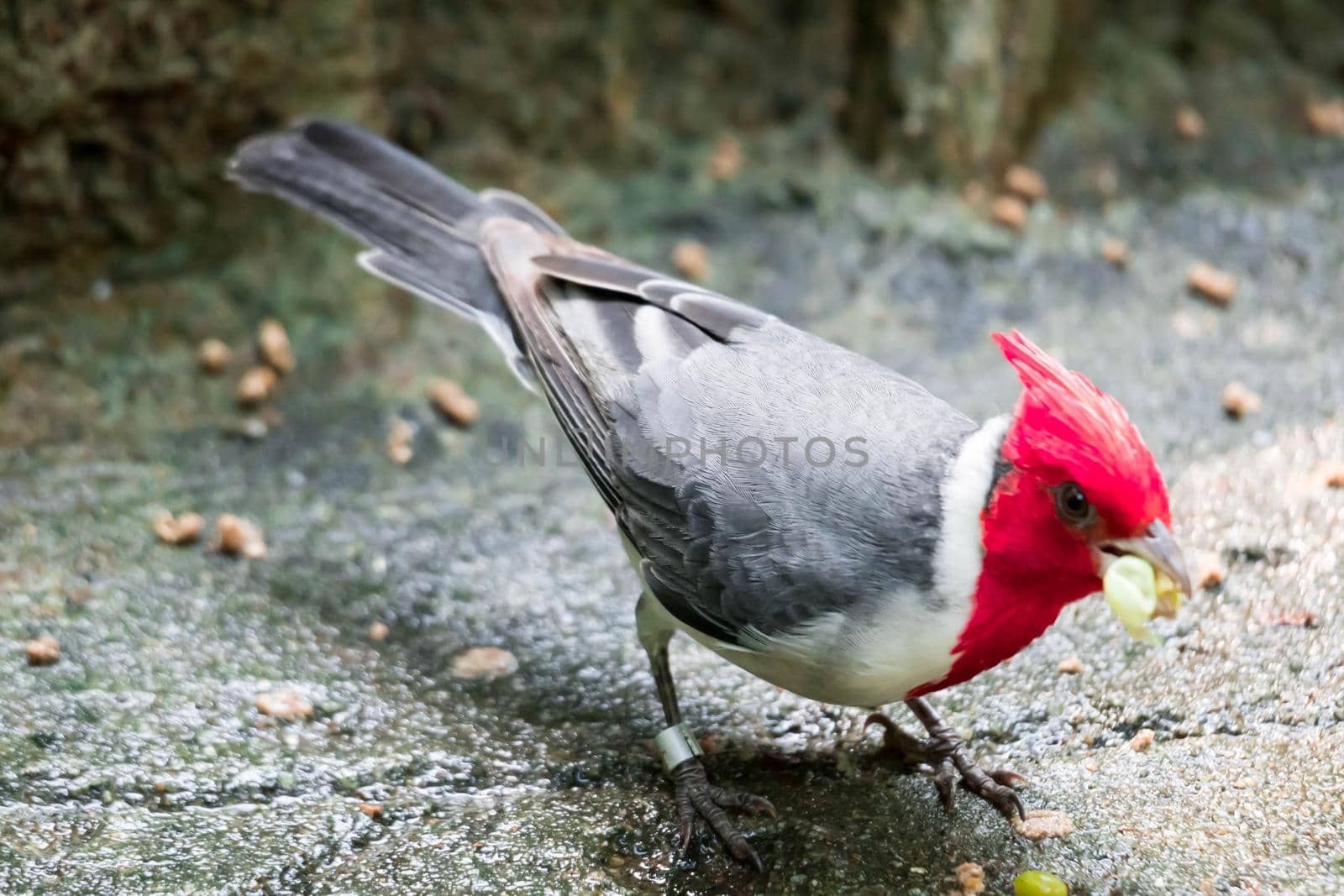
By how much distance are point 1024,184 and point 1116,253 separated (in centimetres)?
51

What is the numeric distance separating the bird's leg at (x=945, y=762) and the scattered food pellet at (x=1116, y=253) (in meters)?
2.56

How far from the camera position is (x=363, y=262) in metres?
3.88

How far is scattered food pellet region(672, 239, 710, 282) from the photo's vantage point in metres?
5.06

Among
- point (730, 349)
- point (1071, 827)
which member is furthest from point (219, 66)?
point (1071, 827)

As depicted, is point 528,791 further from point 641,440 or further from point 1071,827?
point 1071,827

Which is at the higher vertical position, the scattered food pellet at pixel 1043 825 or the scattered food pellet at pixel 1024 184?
the scattered food pellet at pixel 1024 184

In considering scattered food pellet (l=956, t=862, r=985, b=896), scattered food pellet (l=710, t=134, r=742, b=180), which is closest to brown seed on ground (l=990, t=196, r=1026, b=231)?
scattered food pellet (l=710, t=134, r=742, b=180)

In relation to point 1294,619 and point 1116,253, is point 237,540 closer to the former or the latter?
point 1294,619

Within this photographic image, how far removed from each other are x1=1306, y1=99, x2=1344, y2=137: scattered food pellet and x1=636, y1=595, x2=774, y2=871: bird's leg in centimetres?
418

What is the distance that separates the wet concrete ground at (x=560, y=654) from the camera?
113 inches

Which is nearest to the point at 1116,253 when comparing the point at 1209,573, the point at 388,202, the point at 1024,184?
the point at 1024,184

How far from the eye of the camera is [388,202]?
394 cm

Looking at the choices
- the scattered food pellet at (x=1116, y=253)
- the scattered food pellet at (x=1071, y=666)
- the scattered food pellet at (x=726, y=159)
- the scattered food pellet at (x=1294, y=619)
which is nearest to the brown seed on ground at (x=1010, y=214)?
the scattered food pellet at (x=1116, y=253)

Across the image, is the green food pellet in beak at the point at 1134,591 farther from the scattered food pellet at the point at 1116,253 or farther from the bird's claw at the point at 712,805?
the scattered food pellet at the point at 1116,253
